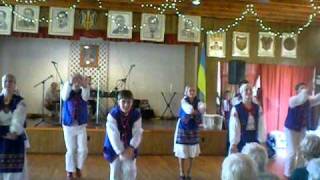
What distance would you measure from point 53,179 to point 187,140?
181cm

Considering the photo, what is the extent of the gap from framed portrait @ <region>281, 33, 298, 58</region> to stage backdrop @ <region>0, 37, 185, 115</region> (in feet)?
9.43

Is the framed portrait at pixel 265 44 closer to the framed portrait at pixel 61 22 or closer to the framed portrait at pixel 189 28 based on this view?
the framed portrait at pixel 189 28

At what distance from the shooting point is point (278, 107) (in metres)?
11.3

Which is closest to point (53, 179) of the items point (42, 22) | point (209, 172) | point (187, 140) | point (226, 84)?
point (187, 140)

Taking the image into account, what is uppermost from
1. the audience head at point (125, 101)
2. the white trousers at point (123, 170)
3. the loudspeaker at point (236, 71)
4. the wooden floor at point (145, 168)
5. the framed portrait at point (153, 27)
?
the framed portrait at point (153, 27)

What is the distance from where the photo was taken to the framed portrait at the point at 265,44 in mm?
10805

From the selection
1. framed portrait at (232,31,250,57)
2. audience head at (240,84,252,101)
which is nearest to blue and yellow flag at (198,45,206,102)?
framed portrait at (232,31,250,57)

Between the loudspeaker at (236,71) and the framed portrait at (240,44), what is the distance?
1.70 feet

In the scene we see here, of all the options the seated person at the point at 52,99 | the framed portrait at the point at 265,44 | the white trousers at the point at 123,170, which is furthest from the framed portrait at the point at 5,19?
the white trousers at the point at 123,170

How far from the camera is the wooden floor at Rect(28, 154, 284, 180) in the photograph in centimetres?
616

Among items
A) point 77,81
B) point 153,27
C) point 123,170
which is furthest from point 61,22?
point 123,170

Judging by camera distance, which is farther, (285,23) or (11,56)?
(11,56)

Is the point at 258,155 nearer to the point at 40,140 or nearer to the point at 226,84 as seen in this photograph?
the point at 40,140

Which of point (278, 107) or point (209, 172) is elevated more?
point (278, 107)
